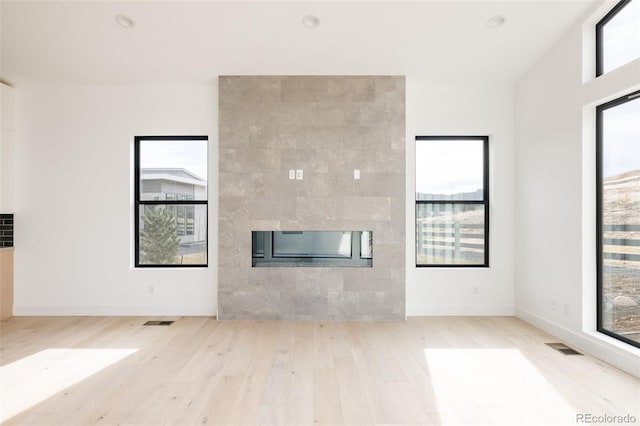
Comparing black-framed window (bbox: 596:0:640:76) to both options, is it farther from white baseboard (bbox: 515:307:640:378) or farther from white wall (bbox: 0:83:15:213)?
white wall (bbox: 0:83:15:213)

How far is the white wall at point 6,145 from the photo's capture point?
423 cm

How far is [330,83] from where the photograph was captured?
4.21 m

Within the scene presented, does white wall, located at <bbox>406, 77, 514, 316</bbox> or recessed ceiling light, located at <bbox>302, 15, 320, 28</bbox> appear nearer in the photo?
recessed ceiling light, located at <bbox>302, 15, 320, 28</bbox>

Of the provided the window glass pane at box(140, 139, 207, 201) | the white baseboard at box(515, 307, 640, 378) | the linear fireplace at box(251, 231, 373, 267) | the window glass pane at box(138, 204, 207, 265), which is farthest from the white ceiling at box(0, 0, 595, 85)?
the white baseboard at box(515, 307, 640, 378)

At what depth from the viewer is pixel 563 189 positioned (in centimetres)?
356

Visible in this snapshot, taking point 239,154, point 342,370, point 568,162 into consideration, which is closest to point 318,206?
point 239,154

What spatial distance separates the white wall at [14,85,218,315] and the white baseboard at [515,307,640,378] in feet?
12.3

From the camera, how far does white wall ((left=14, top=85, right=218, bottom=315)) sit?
4.37 m

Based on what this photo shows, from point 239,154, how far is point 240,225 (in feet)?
2.75

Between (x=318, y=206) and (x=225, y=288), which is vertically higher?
(x=318, y=206)

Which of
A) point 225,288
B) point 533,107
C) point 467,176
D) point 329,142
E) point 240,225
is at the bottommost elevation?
point 225,288

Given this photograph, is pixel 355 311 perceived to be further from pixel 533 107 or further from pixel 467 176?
pixel 533 107

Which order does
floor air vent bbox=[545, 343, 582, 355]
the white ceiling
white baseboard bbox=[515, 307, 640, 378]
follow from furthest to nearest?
the white ceiling
floor air vent bbox=[545, 343, 582, 355]
white baseboard bbox=[515, 307, 640, 378]

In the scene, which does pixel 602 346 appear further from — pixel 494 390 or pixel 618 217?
pixel 494 390
